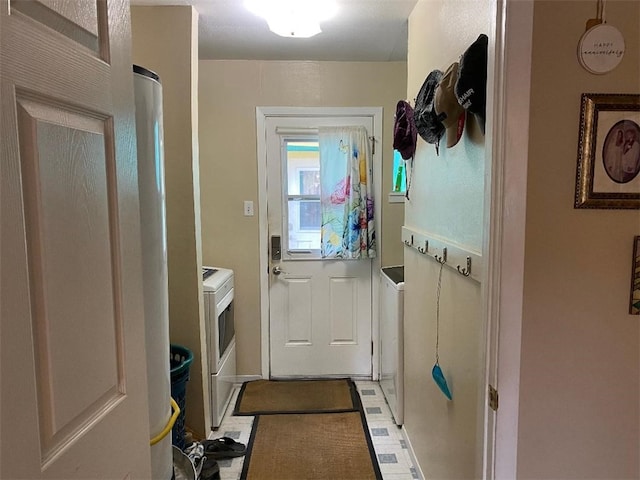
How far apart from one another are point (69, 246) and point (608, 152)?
3.59 feet

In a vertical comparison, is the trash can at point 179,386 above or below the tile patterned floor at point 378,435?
above

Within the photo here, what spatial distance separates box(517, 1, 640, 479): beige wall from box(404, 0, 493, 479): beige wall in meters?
0.14

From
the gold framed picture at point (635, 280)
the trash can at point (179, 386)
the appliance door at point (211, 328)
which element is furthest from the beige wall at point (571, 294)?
the appliance door at point (211, 328)

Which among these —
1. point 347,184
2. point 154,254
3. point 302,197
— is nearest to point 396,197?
point 347,184

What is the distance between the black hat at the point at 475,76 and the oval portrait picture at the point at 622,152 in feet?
1.08

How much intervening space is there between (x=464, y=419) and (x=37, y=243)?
4.49 ft

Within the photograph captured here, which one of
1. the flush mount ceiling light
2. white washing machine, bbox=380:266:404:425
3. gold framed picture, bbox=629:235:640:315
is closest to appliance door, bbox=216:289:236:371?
white washing machine, bbox=380:266:404:425

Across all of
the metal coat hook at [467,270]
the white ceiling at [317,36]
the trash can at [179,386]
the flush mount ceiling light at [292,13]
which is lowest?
the trash can at [179,386]

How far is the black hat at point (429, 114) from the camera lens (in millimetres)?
1592

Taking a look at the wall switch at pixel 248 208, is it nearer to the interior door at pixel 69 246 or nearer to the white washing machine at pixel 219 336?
the white washing machine at pixel 219 336

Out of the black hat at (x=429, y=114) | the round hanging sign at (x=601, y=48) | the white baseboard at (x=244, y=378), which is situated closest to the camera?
the round hanging sign at (x=601, y=48)

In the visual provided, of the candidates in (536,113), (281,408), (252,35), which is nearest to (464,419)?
(536,113)

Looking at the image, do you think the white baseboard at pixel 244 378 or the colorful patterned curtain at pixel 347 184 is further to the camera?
the white baseboard at pixel 244 378

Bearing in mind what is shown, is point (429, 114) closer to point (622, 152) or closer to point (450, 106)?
point (450, 106)
